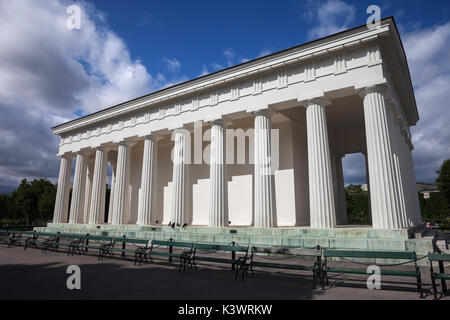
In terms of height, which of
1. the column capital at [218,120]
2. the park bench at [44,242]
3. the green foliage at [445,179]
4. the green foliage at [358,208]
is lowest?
the park bench at [44,242]

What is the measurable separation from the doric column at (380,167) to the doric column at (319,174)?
7.00ft

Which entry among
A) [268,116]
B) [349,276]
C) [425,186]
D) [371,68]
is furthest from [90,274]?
[425,186]

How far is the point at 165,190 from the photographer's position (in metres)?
30.4

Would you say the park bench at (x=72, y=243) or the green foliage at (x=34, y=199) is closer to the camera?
the park bench at (x=72, y=243)

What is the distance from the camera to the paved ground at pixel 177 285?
644 centimetres

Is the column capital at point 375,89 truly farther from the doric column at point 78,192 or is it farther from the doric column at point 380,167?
the doric column at point 78,192

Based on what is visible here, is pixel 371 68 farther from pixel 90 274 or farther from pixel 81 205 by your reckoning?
pixel 81 205

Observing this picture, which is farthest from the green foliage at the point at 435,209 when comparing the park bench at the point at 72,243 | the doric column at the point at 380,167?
the park bench at the point at 72,243

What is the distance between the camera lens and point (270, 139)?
18188 mm

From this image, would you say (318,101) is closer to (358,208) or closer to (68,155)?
(68,155)

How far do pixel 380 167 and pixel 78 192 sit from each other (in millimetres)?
28128

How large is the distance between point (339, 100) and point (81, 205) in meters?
27.2

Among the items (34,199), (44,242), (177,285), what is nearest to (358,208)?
(44,242)
